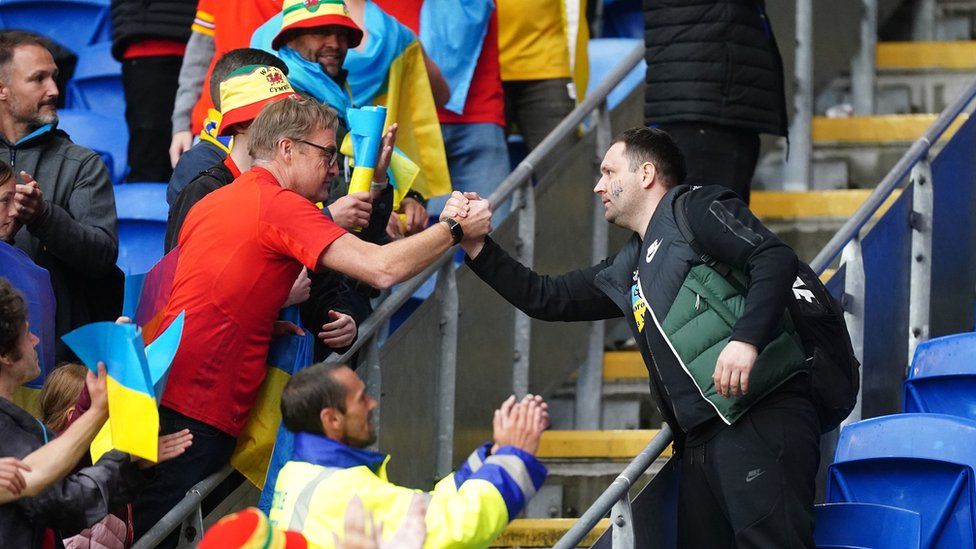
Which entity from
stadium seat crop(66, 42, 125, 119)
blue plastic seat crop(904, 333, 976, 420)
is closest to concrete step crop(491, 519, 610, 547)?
blue plastic seat crop(904, 333, 976, 420)

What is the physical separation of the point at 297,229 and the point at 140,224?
3.03 meters

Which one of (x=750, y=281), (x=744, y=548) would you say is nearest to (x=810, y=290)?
(x=750, y=281)

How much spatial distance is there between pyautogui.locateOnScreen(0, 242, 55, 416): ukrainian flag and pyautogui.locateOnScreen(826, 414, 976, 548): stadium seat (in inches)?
101

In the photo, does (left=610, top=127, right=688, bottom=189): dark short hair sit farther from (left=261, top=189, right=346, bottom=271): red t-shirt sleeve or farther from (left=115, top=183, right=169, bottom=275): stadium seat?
(left=115, top=183, right=169, bottom=275): stadium seat

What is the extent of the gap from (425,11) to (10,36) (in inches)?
87.3

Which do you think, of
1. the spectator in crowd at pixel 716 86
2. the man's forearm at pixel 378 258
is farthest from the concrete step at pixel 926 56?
the man's forearm at pixel 378 258

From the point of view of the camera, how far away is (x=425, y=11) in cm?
764

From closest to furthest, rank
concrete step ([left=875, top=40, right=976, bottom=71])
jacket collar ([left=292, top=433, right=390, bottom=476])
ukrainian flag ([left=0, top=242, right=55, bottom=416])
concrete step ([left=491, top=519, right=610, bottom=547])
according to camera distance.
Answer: jacket collar ([left=292, top=433, right=390, bottom=476]) < ukrainian flag ([left=0, top=242, right=55, bottom=416]) < concrete step ([left=491, top=519, right=610, bottom=547]) < concrete step ([left=875, top=40, right=976, bottom=71])

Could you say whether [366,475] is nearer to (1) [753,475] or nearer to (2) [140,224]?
(1) [753,475]

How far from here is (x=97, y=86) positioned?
9633 millimetres

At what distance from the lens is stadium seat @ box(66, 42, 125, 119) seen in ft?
31.4

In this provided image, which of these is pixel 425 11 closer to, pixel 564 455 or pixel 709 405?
pixel 564 455

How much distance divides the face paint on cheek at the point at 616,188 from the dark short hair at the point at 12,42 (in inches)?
81.5

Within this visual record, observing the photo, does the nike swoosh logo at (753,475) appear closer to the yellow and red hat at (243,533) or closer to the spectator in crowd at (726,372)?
the spectator in crowd at (726,372)
